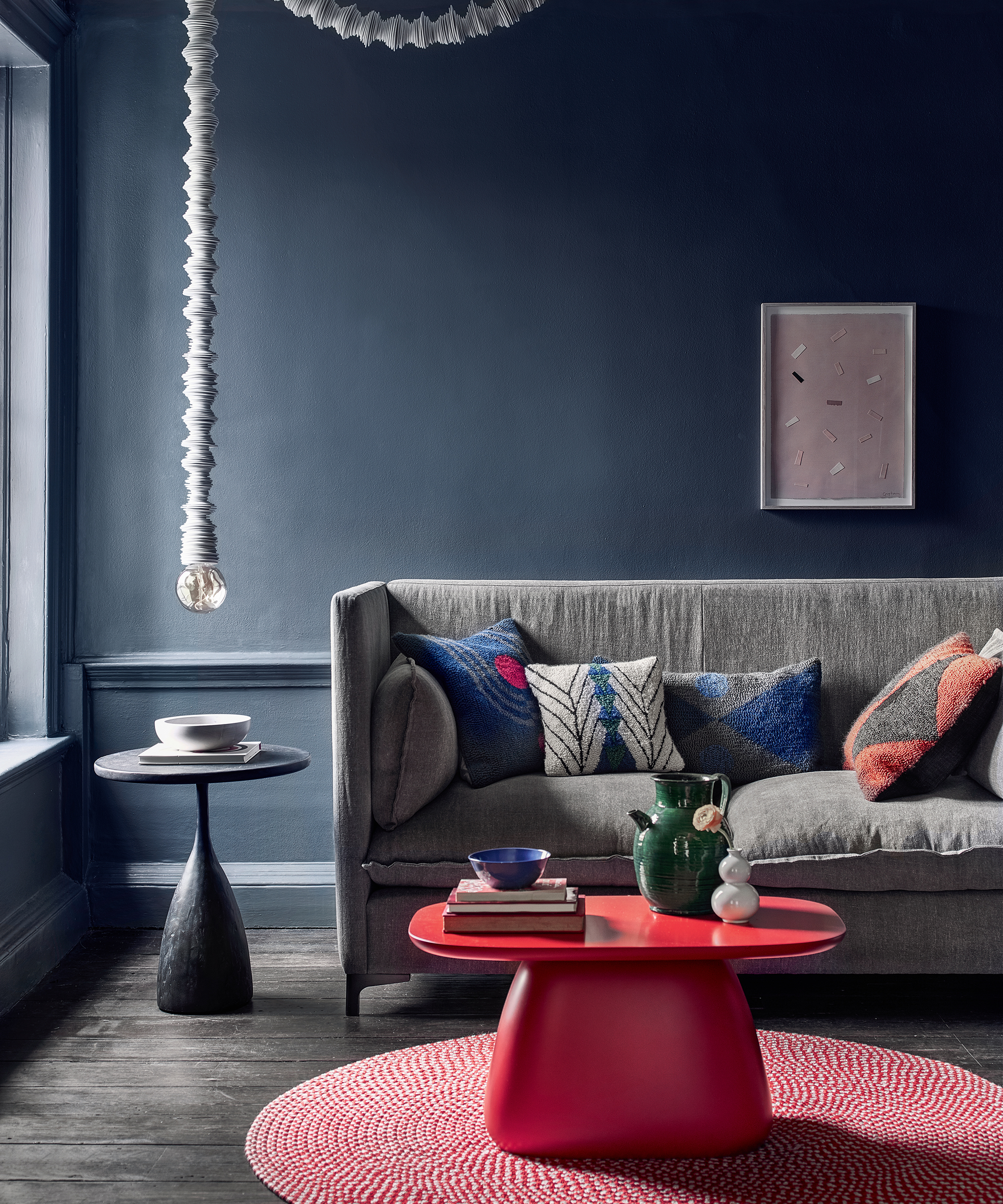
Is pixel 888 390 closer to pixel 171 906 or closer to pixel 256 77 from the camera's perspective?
pixel 256 77

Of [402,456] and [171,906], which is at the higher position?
[402,456]

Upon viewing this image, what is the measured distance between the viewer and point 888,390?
11.2 feet

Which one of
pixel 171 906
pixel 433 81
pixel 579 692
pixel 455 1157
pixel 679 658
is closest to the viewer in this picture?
pixel 455 1157

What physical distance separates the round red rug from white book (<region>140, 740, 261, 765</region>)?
2.33 feet

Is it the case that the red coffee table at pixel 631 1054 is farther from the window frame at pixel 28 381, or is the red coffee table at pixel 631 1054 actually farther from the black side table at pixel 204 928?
the window frame at pixel 28 381

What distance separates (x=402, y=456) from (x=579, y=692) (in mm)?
935

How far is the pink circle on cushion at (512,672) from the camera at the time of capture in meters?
2.98

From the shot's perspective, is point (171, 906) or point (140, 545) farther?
point (140, 545)

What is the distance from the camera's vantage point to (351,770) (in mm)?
2648

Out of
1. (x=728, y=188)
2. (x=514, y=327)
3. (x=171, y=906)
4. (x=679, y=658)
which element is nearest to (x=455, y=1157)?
(x=171, y=906)

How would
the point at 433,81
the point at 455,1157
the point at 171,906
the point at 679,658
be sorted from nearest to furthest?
the point at 455,1157, the point at 171,906, the point at 679,658, the point at 433,81

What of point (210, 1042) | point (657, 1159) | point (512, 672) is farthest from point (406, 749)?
point (657, 1159)

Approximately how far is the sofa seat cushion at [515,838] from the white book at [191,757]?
35cm

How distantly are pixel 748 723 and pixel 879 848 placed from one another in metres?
0.55
